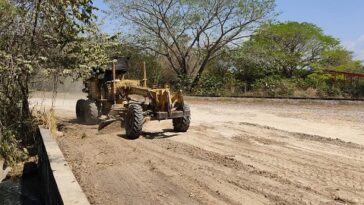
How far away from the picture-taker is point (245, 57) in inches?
1351

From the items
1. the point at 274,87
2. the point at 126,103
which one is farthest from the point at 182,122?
the point at 274,87

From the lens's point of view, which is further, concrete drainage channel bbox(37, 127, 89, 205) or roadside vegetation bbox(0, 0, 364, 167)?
roadside vegetation bbox(0, 0, 364, 167)

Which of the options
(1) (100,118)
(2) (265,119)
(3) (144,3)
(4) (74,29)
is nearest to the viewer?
(4) (74,29)

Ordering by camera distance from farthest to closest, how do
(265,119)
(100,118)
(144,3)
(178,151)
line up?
(144,3) < (265,119) < (100,118) < (178,151)

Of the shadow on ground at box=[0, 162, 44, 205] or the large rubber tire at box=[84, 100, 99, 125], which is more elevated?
the large rubber tire at box=[84, 100, 99, 125]

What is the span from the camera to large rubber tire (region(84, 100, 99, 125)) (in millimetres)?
16344

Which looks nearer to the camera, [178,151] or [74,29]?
[178,151]

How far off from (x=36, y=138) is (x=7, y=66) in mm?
2612

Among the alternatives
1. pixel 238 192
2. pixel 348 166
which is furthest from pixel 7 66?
pixel 348 166

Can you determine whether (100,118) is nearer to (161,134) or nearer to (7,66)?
(161,134)

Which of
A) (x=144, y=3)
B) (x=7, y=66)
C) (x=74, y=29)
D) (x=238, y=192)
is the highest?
(x=144, y=3)

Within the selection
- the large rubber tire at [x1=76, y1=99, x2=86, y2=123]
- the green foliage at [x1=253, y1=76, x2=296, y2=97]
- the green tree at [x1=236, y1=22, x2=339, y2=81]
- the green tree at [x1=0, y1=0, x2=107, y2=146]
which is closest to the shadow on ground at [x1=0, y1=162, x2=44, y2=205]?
the green tree at [x1=0, y1=0, x2=107, y2=146]


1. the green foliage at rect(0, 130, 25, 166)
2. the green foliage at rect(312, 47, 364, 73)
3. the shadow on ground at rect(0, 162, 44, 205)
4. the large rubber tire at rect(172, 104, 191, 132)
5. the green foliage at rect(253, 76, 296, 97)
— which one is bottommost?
the shadow on ground at rect(0, 162, 44, 205)

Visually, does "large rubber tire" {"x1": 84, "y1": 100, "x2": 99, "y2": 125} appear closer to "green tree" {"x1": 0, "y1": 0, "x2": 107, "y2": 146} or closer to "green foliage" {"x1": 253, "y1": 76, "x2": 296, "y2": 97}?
"green tree" {"x1": 0, "y1": 0, "x2": 107, "y2": 146}
